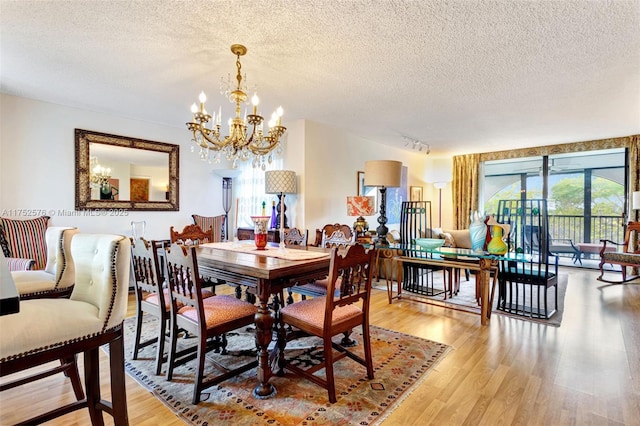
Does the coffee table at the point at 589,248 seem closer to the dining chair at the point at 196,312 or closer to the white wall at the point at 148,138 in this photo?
the white wall at the point at 148,138

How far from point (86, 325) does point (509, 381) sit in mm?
2445

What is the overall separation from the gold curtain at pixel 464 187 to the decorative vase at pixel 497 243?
4.34 meters

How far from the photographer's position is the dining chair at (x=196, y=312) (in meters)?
1.85

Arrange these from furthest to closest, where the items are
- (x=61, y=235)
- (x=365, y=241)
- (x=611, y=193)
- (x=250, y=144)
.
A: (x=611, y=193) < (x=365, y=241) < (x=250, y=144) < (x=61, y=235)

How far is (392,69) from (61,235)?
2909mm

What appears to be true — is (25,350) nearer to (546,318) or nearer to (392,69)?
(392,69)

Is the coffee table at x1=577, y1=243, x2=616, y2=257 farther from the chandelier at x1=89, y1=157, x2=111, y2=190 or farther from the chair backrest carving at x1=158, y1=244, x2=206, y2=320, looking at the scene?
the chandelier at x1=89, y1=157, x2=111, y2=190

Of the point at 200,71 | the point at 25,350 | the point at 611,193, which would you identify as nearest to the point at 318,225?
the point at 200,71

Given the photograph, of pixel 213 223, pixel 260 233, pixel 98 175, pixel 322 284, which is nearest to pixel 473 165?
pixel 213 223

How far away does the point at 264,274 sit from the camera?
5.94 feet

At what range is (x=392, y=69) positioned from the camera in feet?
9.64

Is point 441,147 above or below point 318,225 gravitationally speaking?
above

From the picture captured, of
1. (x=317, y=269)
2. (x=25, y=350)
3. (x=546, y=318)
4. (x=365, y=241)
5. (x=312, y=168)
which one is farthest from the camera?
(x=312, y=168)

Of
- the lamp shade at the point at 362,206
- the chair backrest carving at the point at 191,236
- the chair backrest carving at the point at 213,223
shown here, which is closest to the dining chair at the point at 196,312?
the chair backrest carving at the point at 191,236
